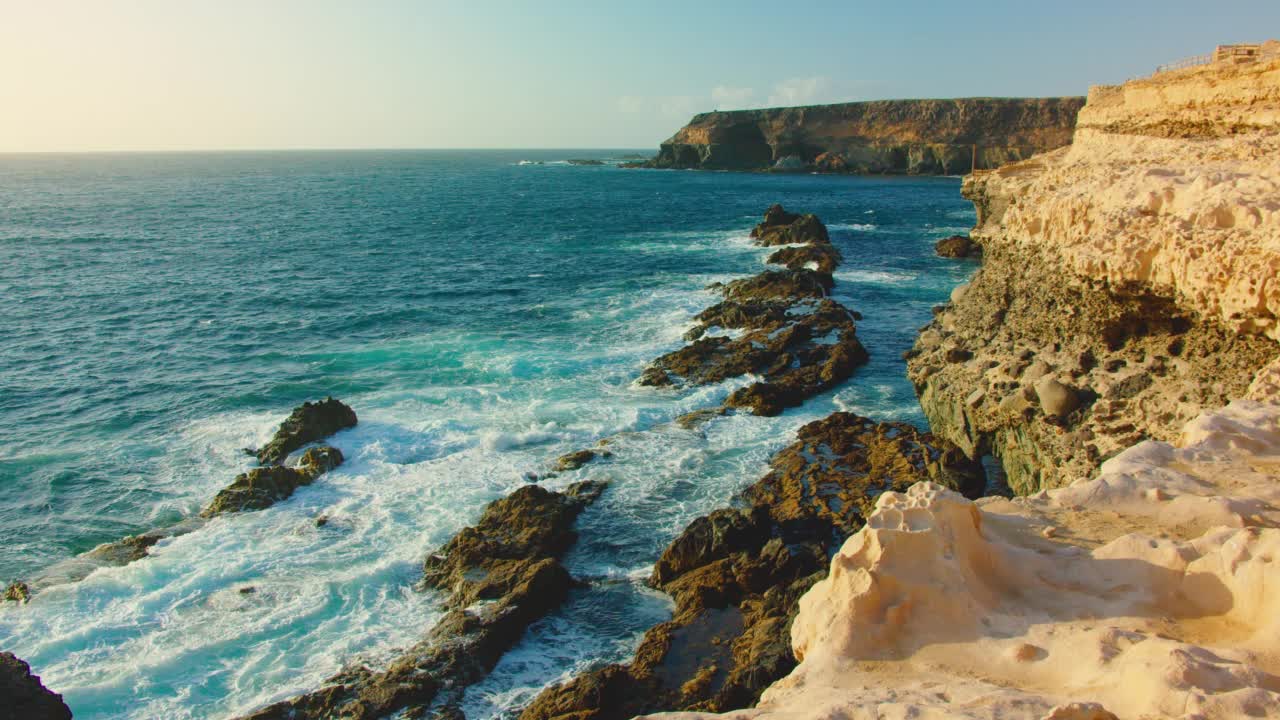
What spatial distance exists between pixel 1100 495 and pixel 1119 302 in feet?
21.2

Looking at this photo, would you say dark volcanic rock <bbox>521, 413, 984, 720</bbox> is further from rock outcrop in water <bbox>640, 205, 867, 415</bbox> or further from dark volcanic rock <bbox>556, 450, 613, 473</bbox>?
dark volcanic rock <bbox>556, 450, 613, 473</bbox>

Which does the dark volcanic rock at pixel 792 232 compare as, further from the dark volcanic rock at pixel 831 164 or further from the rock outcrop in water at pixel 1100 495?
the dark volcanic rock at pixel 831 164

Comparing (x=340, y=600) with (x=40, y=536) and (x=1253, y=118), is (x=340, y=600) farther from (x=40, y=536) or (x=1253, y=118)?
(x=1253, y=118)

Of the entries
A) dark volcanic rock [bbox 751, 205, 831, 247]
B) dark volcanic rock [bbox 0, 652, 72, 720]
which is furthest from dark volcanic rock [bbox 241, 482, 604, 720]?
dark volcanic rock [bbox 751, 205, 831, 247]

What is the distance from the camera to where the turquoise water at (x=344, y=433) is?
1427 cm

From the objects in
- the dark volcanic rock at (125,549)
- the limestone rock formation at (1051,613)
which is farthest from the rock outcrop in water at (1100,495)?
the dark volcanic rock at (125,549)

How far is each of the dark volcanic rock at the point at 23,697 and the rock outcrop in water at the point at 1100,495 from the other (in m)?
10.2

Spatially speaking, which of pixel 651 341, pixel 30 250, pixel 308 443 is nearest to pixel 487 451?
pixel 308 443

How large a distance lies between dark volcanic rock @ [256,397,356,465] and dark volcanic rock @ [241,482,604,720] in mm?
7165

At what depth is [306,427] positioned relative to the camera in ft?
73.6

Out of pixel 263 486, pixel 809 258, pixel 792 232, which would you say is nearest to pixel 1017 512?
pixel 263 486

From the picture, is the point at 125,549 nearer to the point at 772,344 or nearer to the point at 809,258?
the point at 772,344

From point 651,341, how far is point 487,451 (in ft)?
38.6

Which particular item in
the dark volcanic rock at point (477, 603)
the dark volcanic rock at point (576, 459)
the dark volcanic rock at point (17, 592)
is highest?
the dark volcanic rock at point (477, 603)
